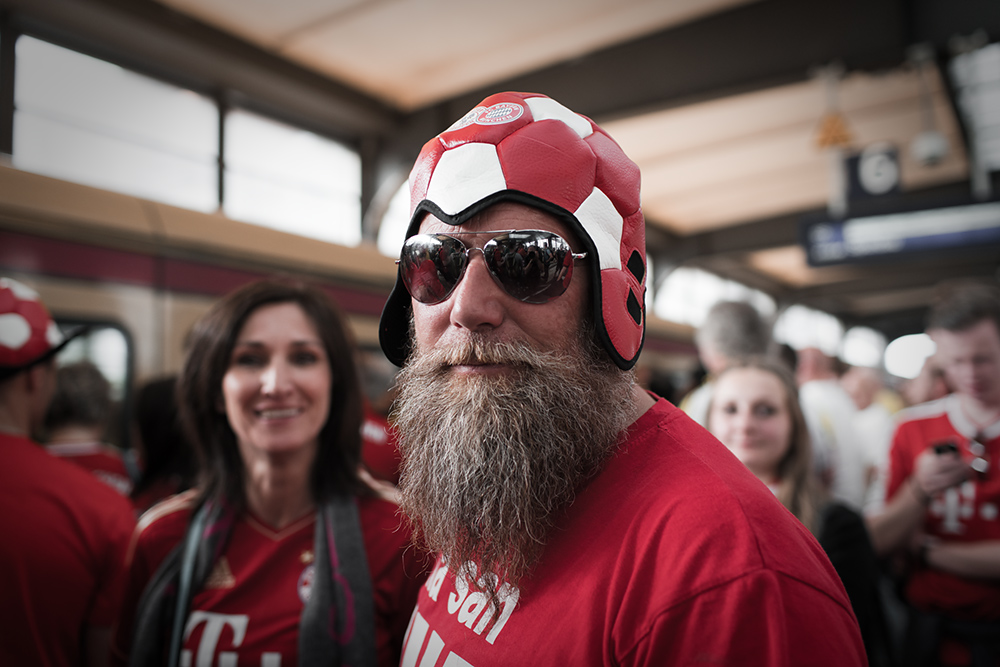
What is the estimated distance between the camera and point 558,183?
1.12m

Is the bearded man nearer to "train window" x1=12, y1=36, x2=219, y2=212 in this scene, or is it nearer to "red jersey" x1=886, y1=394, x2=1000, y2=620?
"red jersey" x1=886, y1=394, x2=1000, y2=620

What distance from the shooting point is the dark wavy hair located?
2.04 meters

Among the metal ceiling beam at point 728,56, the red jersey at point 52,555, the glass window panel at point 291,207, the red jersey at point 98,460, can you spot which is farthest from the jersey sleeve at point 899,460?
the glass window panel at point 291,207

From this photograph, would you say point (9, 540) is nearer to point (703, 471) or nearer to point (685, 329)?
point (703, 471)

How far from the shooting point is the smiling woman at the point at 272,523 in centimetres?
174

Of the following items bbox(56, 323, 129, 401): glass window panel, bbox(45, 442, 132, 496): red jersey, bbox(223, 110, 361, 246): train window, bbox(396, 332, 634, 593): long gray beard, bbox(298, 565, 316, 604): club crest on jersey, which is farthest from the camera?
bbox(223, 110, 361, 246): train window

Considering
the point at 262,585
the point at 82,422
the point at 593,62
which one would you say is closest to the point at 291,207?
the point at 593,62

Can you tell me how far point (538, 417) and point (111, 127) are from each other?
23.4 ft

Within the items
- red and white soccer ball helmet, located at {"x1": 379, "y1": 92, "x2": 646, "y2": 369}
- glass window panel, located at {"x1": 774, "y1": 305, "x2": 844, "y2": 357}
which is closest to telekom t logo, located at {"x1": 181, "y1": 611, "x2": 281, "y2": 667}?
red and white soccer ball helmet, located at {"x1": 379, "y1": 92, "x2": 646, "y2": 369}

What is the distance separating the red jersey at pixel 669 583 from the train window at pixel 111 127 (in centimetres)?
549

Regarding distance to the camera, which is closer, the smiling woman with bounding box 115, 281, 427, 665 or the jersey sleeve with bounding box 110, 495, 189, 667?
the smiling woman with bounding box 115, 281, 427, 665

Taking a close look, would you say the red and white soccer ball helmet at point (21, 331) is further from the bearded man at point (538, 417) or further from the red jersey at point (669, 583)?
the red jersey at point (669, 583)

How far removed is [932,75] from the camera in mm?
7934

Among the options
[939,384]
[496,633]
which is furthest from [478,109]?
[939,384]
